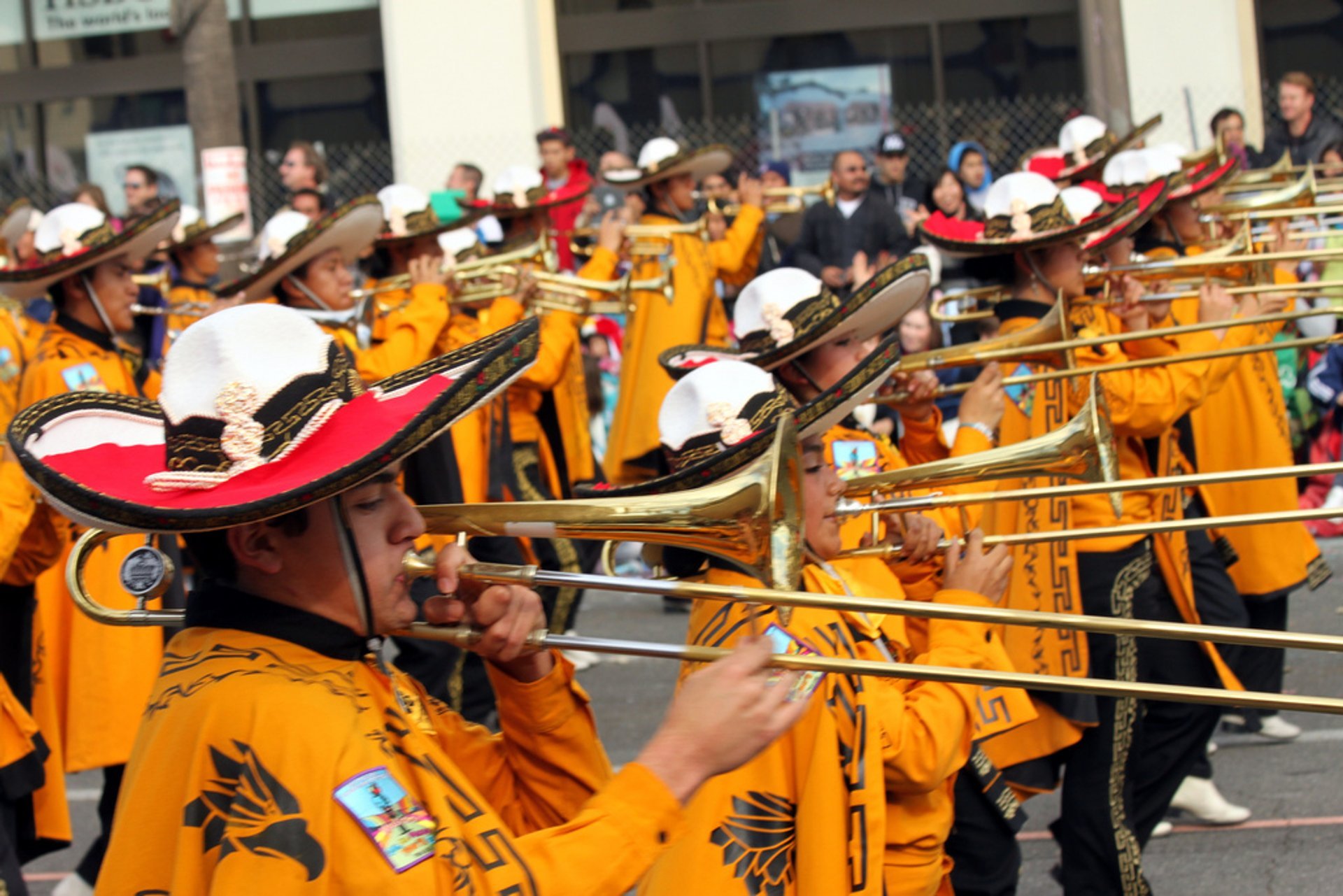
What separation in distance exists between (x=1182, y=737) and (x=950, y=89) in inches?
445

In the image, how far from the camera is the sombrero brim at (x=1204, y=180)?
20.9 feet

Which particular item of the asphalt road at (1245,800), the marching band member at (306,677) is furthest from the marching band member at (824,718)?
the asphalt road at (1245,800)

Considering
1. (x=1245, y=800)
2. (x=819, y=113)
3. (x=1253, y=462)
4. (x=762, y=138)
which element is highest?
(x=819, y=113)

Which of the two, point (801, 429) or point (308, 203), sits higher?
point (308, 203)

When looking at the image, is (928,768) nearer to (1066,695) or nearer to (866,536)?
(866,536)

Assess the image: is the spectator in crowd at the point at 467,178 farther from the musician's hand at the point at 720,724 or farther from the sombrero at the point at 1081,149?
the musician's hand at the point at 720,724

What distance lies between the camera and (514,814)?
103 inches

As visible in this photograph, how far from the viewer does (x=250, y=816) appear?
1.98m

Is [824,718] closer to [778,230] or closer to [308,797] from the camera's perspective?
[308,797]

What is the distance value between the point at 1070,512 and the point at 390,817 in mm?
2814

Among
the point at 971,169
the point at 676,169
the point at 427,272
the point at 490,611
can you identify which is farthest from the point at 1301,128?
the point at 490,611

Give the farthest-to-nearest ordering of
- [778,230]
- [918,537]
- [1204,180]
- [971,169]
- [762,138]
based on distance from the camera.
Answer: [762,138] → [778,230] → [971,169] → [1204,180] → [918,537]

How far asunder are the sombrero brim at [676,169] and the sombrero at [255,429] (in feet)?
22.4

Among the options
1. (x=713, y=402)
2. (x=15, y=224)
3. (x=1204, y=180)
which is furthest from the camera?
(x=15, y=224)
